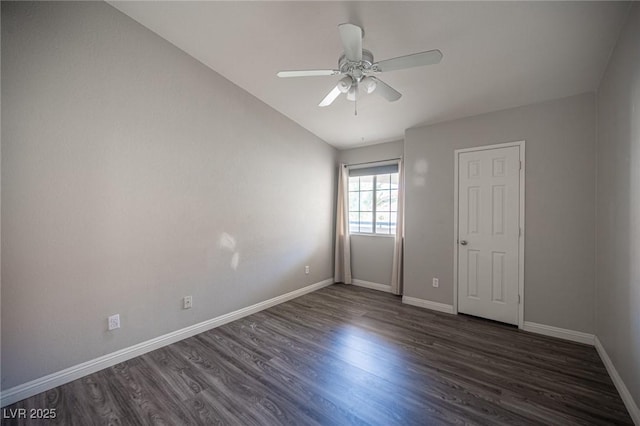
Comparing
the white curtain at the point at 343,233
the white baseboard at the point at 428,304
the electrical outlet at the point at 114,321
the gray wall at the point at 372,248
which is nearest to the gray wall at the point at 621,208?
the white baseboard at the point at 428,304

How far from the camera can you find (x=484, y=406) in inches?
66.1

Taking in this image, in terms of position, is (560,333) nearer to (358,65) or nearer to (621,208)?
(621,208)

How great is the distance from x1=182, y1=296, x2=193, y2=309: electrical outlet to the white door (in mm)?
3189

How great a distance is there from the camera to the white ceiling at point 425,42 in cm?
181

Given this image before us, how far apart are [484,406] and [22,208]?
341 cm

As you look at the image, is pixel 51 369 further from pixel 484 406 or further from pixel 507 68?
pixel 507 68

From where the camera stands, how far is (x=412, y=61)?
174cm

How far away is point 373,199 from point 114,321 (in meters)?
3.71

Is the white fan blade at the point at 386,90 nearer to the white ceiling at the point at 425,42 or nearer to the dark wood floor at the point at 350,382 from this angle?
the white ceiling at the point at 425,42

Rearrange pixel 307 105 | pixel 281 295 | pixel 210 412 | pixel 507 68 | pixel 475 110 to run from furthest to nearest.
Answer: pixel 281 295
pixel 307 105
pixel 475 110
pixel 507 68
pixel 210 412

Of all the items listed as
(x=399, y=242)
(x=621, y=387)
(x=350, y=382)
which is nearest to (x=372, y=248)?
(x=399, y=242)

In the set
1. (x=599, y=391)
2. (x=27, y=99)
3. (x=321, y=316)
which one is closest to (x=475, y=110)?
(x=599, y=391)

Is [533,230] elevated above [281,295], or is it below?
above

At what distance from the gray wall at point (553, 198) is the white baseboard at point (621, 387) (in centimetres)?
37
